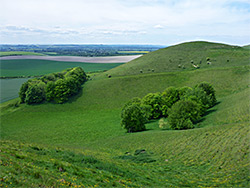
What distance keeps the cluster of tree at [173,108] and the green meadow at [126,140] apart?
8.65ft

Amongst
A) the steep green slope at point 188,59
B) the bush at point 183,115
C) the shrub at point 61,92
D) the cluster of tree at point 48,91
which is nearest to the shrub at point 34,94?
the cluster of tree at point 48,91

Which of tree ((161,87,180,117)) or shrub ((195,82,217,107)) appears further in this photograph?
tree ((161,87,180,117))

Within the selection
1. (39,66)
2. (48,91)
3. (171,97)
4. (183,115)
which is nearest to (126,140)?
(183,115)

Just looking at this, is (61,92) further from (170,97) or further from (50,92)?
(170,97)

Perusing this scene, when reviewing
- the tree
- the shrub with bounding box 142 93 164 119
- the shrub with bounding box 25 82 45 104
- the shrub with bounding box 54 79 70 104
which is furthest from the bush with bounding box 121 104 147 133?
the shrub with bounding box 25 82 45 104

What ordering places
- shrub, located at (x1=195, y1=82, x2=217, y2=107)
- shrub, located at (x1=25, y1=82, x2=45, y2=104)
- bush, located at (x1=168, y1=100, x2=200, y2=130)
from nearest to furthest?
bush, located at (x1=168, y1=100, x2=200, y2=130) < shrub, located at (x1=195, y1=82, x2=217, y2=107) < shrub, located at (x1=25, y1=82, x2=45, y2=104)

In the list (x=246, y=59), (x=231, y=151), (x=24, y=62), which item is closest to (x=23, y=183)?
(x=231, y=151)

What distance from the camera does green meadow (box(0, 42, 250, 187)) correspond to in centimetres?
1453

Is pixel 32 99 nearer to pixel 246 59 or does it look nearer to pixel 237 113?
pixel 237 113

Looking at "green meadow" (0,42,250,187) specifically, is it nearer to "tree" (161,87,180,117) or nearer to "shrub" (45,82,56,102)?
"shrub" (45,82,56,102)

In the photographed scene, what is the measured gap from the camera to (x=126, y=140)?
37812 mm

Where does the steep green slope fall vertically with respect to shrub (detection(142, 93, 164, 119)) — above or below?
above

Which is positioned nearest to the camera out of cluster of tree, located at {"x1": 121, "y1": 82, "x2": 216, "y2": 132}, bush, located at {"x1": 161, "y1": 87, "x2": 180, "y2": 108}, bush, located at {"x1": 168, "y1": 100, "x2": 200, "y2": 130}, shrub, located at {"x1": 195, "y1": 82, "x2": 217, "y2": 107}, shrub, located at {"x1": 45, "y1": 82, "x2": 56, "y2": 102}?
bush, located at {"x1": 168, "y1": 100, "x2": 200, "y2": 130}

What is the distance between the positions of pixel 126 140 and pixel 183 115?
1531 cm
